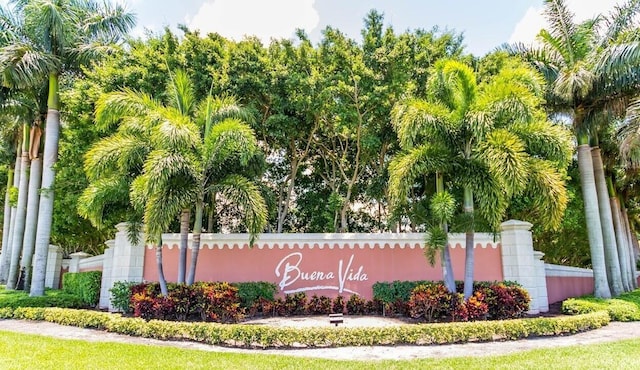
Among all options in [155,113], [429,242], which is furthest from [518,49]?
[155,113]

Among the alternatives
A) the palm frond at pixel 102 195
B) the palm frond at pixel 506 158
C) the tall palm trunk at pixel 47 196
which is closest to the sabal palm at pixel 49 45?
the tall palm trunk at pixel 47 196

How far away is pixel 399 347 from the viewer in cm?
853

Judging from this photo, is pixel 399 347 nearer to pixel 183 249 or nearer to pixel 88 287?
pixel 183 249

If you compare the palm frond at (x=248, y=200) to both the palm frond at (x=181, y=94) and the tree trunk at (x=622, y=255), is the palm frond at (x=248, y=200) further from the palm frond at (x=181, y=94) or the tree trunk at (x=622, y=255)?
the tree trunk at (x=622, y=255)

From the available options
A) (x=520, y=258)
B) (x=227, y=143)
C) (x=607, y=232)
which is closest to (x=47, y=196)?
(x=227, y=143)

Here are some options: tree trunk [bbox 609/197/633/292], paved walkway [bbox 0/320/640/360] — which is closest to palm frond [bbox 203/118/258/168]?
paved walkway [bbox 0/320/640/360]

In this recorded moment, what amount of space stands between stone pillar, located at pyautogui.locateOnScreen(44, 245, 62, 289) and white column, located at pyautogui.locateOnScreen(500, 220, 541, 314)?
18.2 metres

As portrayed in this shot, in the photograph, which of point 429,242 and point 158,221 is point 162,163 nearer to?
point 158,221

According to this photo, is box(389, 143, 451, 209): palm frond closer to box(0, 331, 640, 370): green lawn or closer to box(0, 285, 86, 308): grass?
box(0, 331, 640, 370): green lawn

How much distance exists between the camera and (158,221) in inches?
407

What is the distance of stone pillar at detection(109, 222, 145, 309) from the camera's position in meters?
13.3

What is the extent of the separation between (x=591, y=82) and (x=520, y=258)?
643 centimetres

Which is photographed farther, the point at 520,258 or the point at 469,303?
the point at 520,258

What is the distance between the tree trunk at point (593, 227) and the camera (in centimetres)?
1401
